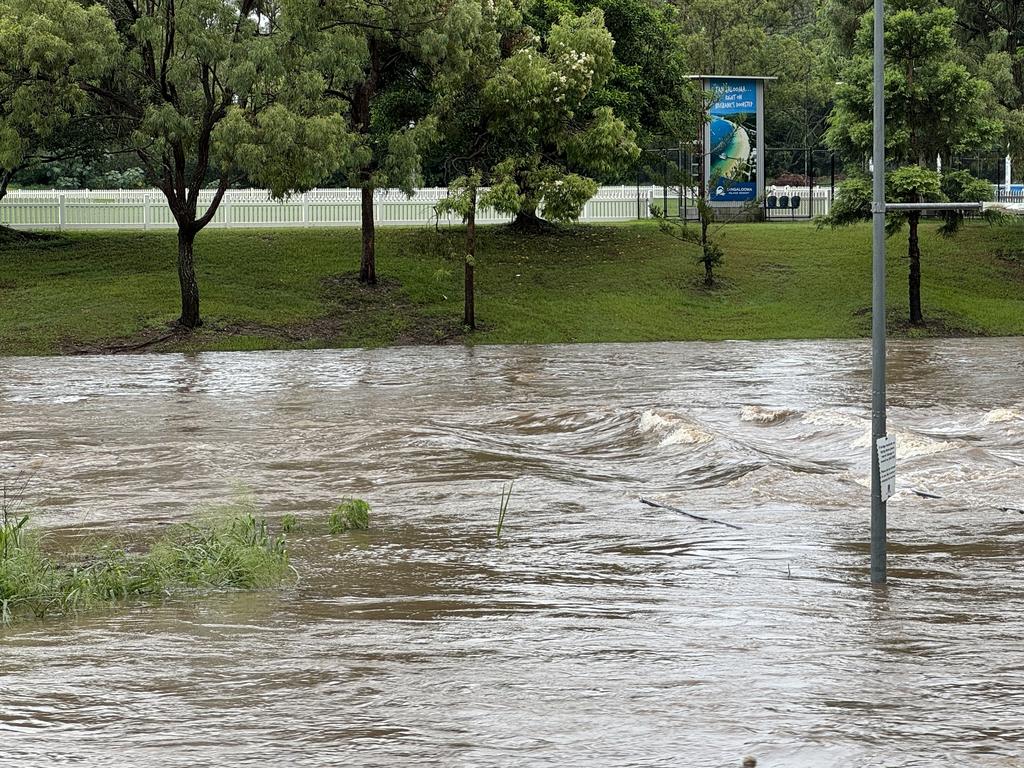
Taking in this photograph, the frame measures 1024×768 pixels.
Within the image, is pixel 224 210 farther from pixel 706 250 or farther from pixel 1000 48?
pixel 1000 48

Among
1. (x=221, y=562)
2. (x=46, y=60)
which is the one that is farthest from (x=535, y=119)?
(x=221, y=562)

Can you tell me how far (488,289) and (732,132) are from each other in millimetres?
10305

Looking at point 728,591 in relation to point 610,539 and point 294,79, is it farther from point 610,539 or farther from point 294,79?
point 294,79

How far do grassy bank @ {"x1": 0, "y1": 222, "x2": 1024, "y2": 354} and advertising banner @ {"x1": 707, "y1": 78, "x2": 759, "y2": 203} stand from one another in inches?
74.9

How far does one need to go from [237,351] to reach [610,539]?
1912 cm

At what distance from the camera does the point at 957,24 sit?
43.4 meters

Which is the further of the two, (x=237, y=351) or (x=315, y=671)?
(x=237, y=351)

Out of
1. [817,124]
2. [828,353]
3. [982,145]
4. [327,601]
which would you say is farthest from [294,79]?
[817,124]

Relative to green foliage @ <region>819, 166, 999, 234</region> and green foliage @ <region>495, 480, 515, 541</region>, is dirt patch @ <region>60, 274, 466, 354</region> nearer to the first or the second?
green foliage @ <region>819, 166, 999, 234</region>

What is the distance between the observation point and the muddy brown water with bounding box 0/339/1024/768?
649 centimetres

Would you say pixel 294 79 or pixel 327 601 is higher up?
pixel 294 79

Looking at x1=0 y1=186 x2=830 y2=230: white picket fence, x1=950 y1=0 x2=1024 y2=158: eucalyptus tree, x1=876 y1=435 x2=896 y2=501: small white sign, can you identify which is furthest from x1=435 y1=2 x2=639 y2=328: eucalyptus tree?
x1=876 y1=435 x2=896 y2=501: small white sign

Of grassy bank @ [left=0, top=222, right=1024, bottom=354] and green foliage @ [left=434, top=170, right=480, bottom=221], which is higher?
green foliage @ [left=434, top=170, right=480, bottom=221]

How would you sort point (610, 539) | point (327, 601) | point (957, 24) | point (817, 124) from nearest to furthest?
point (327, 601) < point (610, 539) < point (957, 24) < point (817, 124)
